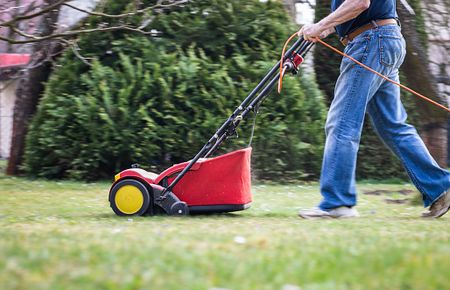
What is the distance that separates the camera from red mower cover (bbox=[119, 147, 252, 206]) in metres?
5.49

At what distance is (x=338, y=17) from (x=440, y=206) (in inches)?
64.2

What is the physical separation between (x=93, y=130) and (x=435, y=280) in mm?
6531

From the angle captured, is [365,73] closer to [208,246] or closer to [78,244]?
[208,246]

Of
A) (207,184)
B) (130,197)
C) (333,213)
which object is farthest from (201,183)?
(333,213)

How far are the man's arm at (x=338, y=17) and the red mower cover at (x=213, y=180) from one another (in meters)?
0.99

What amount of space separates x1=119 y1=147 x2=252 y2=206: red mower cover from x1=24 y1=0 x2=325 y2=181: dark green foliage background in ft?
11.7

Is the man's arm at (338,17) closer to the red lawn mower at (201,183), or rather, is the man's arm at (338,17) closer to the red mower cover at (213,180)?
the red lawn mower at (201,183)

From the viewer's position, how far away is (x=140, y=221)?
5293 mm

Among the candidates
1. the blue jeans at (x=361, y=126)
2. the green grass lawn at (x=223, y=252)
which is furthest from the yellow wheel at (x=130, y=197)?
the blue jeans at (x=361, y=126)

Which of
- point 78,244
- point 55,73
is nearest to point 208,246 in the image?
point 78,244

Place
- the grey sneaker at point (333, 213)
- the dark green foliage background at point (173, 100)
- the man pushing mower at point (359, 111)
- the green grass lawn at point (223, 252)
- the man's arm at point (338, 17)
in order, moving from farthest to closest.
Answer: the dark green foliage background at point (173, 100) → the grey sneaker at point (333, 213) → the man pushing mower at point (359, 111) → the man's arm at point (338, 17) → the green grass lawn at point (223, 252)

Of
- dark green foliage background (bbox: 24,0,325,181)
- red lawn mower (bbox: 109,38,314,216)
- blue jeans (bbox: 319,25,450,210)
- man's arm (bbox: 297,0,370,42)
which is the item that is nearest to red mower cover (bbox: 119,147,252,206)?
red lawn mower (bbox: 109,38,314,216)

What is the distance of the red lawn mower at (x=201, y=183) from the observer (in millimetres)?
5500

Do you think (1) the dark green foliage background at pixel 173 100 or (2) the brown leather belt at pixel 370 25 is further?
(1) the dark green foliage background at pixel 173 100
